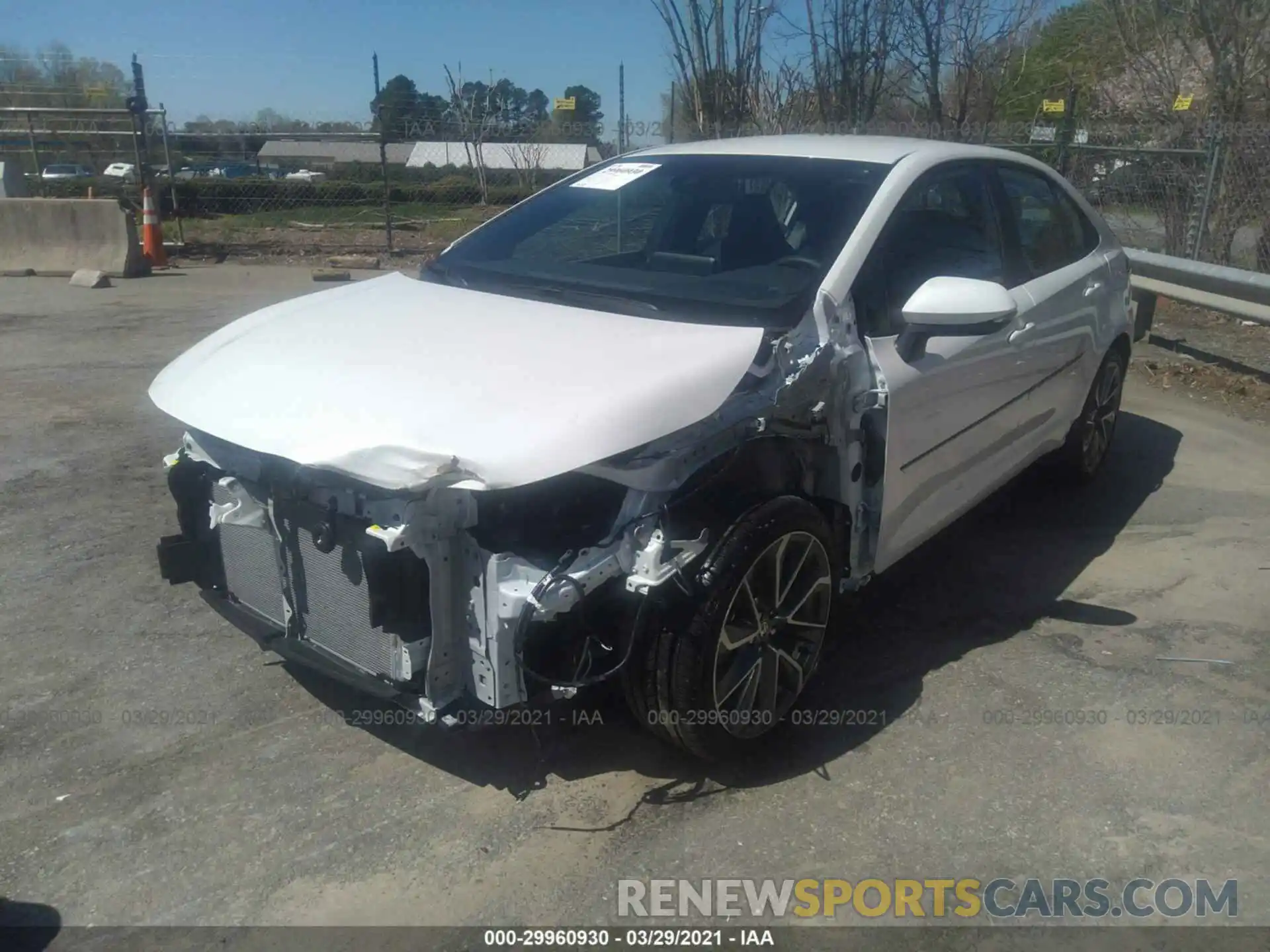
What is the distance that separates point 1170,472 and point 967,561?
79.5 inches

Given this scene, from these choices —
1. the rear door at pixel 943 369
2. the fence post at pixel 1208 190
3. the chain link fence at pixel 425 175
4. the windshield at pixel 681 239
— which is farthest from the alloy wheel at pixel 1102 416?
the chain link fence at pixel 425 175

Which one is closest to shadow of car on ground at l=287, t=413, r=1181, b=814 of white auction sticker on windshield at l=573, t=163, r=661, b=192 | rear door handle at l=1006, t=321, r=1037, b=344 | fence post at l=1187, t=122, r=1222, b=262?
rear door handle at l=1006, t=321, r=1037, b=344

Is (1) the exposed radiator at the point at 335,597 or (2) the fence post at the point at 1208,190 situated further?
(2) the fence post at the point at 1208,190

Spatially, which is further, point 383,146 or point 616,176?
point 383,146

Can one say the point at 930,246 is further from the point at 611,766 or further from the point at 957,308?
the point at 611,766

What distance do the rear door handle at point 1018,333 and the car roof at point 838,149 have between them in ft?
2.36

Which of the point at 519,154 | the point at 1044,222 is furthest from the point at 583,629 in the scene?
the point at 519,154

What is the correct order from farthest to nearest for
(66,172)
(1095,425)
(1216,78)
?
(66,172), (1216,78), (1095,425)

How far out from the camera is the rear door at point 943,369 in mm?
3393

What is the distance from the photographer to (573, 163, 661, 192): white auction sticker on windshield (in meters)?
4.17

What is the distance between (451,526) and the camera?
2.58 m

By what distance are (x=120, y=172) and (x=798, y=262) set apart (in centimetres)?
2557

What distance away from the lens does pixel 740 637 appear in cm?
298

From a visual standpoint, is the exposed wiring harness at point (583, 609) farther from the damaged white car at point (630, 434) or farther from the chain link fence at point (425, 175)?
the chain link fence at point (425, 175)
